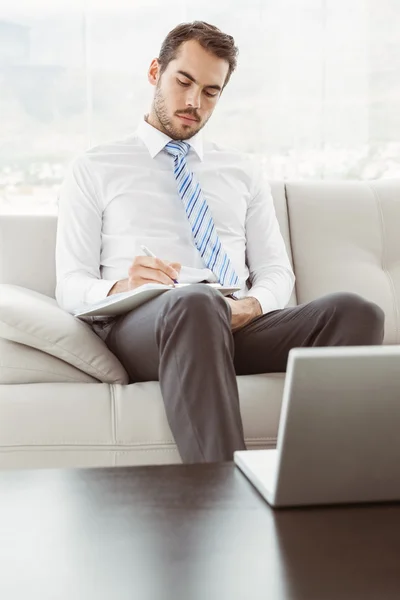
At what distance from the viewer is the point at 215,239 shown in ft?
7.55

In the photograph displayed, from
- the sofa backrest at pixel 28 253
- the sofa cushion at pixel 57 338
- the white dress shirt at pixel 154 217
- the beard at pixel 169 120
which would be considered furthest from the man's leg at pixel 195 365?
the beard at pixel 169 120

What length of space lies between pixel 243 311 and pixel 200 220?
13.5 inches

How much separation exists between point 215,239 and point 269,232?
19cm

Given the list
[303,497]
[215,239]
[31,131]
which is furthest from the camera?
[31,131]

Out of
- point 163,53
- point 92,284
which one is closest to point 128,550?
point 92,284

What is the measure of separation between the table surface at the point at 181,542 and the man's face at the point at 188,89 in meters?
1.61

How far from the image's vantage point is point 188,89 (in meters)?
2.40

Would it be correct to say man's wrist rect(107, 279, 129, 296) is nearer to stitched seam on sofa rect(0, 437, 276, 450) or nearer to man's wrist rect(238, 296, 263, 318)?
man's wrist rect(238, 296, 263, 318)

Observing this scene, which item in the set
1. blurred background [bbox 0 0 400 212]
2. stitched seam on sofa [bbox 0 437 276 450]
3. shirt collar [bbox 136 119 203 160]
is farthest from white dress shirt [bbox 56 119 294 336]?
blurred background [bbox 0 0 400 212]

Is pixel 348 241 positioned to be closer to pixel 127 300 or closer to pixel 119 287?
pixel 119 287

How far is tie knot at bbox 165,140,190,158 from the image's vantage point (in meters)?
2.39

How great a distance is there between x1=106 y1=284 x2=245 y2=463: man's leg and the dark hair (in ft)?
2.89

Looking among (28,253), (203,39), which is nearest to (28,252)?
(28,253)

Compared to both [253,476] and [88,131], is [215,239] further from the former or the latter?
[253,476]
